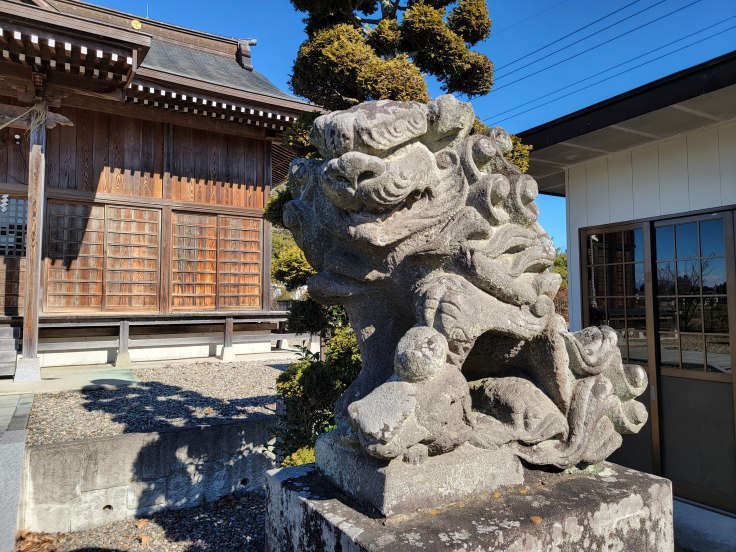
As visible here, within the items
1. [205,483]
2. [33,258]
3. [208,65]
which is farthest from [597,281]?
[208,65]

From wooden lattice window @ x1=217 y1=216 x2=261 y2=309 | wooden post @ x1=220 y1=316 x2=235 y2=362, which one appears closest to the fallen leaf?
wooden post @ x1=220 y1=316 x2=235 y2=362

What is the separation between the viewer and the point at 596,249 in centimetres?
541

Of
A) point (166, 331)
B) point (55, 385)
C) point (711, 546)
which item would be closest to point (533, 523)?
point (711, 546)

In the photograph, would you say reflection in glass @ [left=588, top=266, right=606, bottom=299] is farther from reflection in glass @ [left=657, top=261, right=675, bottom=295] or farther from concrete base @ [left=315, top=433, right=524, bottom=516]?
concrete base @ [left=315, top=433, right=524, bottom=516]

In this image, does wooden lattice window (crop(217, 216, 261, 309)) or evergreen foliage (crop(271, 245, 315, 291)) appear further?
wooden lattice window (crop(217, 216, 261, 309))

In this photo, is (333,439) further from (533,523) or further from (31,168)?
(31,168)

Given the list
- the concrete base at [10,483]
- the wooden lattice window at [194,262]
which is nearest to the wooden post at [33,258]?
the wooden lattice window at [194,262]

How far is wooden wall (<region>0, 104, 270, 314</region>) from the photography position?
828cm

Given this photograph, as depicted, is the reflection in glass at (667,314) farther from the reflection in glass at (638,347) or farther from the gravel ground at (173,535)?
the gravel ground at (173,535)

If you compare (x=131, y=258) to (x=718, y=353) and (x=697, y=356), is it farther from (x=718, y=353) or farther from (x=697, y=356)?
(x=718, y=353)

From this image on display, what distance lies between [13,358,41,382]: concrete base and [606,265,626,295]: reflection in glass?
300 inches

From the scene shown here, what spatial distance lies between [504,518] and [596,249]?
4663 millimetres

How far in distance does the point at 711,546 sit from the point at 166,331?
8.56 metres

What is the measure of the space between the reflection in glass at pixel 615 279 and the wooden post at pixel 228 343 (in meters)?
6.80
